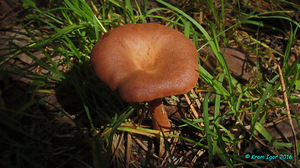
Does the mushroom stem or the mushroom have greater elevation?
the mushroom

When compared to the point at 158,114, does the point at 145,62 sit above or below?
above

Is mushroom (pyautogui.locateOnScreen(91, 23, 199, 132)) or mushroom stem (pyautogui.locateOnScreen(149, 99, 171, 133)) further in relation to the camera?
mushroom stem (pyautogui.locateOnScreen(149, 99, 171, 133))

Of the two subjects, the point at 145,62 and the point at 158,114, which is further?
the point at 158,114

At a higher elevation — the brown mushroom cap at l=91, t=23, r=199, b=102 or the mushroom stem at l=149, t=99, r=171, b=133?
the brown mushroom cap at l=91, t=23, r=199, b=102

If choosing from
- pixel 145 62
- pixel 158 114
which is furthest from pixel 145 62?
pixel 158 114

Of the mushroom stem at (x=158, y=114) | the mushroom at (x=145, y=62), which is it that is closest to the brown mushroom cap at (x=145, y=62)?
the mushroom at (x=145, y=62)

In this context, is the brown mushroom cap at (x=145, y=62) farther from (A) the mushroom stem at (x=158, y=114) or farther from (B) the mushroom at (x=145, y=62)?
(A) the mushroom stem at (x=158, y=114)

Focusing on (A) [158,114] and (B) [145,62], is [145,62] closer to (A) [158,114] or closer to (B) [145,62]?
(B) [145,62]

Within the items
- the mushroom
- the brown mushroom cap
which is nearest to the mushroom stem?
the mushroom

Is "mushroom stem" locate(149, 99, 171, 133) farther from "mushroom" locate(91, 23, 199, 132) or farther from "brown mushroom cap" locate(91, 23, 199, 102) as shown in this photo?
"brown mushroom cap" locate(91, 23, 199, 102)
